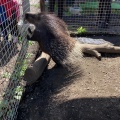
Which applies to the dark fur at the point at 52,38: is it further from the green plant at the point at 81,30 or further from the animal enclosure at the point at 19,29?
the green plant at the point at 81,30

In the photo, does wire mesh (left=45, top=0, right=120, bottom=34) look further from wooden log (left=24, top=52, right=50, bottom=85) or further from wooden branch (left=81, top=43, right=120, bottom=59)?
wooden log (left=24, top=52, right=50, bottom=85)

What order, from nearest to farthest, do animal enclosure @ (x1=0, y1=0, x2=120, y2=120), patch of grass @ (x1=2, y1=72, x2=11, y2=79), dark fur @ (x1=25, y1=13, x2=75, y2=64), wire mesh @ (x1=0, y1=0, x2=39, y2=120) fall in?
wire mesh @ (x1=0, y1=0, x2=39, y2=120), animal enclosure @ (x1=0, y1=0, x2=120, y2=120), patch of grass @ (x1=2, y1=72, x2=11, y2=79), dark fur @ (x1=25, y1=13, x2=75, y2=64)

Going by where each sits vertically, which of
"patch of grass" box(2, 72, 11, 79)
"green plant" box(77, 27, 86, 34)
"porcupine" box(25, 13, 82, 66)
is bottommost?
"patch of grass" box(2, 72, 11, 79)

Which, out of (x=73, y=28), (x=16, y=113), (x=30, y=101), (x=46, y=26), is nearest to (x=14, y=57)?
(x=46, y=26)

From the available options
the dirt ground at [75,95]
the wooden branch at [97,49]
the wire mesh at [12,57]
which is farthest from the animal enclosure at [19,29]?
the wooden branch at [97,49]

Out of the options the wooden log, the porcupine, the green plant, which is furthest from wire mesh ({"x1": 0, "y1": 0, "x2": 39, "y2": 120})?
the green plant

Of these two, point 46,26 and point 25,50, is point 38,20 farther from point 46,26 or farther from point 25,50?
point 25,50

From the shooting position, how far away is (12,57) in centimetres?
321

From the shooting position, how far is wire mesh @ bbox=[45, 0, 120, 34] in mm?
4578

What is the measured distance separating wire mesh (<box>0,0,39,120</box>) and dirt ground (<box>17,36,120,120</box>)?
173 millimetres

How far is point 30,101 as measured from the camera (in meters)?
2.71

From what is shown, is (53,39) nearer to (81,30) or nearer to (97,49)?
(97,49)

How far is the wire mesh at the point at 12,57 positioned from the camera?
7.76 feet

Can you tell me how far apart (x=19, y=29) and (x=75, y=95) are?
132cm
